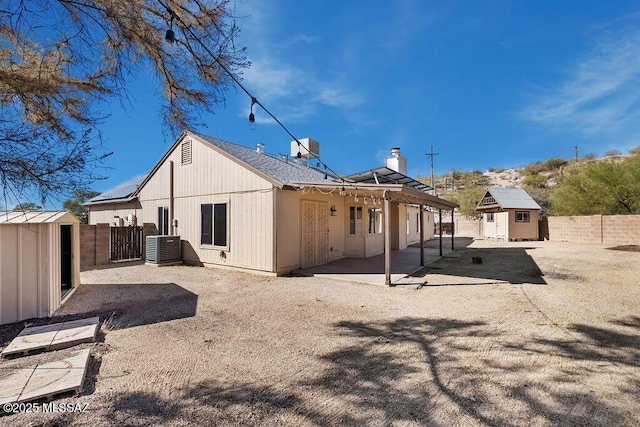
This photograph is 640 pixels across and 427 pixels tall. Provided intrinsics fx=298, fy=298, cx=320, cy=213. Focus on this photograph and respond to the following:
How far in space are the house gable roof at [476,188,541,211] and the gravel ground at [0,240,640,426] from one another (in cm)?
1595

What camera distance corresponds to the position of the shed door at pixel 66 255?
6.89 meters

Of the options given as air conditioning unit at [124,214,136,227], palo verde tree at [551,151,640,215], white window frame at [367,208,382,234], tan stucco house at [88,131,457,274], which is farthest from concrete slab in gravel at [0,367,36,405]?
palo verde tree at [551,151,640,215]

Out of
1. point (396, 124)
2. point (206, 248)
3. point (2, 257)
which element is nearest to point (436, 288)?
point (206, 248)

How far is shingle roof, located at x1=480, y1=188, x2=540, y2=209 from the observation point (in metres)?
21.0

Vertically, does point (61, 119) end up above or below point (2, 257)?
above

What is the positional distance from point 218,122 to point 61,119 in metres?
2.10

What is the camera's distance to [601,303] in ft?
17.9

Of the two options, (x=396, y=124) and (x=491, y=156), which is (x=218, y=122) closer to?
(x=396, y=124)

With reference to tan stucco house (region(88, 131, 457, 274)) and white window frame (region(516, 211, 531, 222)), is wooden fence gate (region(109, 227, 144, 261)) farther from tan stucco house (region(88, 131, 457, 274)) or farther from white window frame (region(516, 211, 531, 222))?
white window frame (region(516, 211, 531, 222))

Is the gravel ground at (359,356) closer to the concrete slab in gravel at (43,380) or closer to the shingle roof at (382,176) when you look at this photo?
the concrete slab in gravel at (43,380)

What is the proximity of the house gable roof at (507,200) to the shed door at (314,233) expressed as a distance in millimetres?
16787

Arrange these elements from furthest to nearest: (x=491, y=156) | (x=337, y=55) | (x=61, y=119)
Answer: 1. (x=491, y=156)
2. (x=337, y=55)
3. (x=61, y=119)

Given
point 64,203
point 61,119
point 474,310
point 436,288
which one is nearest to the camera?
point 64,203

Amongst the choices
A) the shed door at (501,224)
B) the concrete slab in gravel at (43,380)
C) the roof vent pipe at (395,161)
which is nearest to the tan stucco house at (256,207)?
the roof vent pipe at (395,161)
